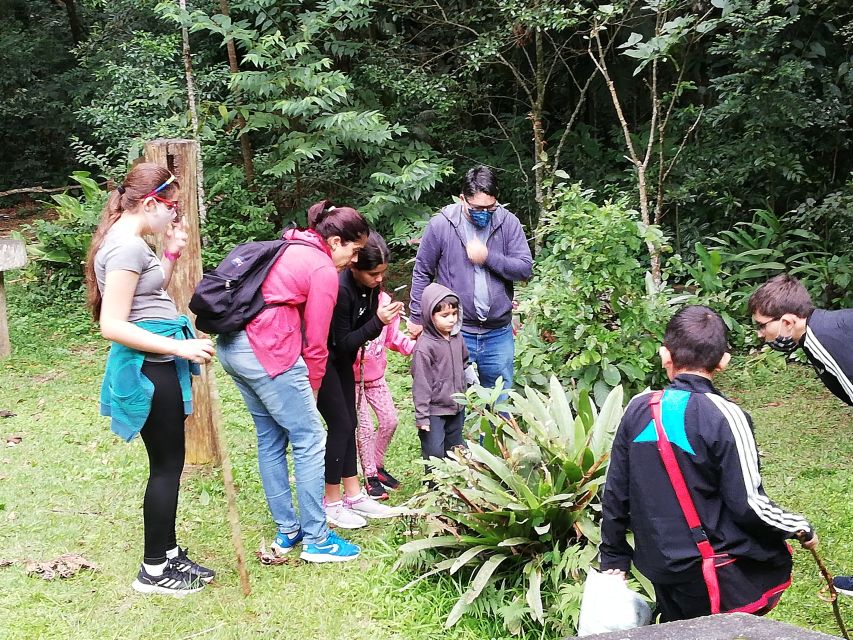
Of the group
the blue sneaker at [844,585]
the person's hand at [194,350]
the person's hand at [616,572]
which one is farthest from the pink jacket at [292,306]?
the blue sneaker at [844,585]

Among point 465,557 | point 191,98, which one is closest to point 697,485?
point 465,557

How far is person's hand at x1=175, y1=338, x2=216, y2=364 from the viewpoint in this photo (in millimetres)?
3473

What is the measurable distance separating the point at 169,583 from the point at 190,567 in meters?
0.12

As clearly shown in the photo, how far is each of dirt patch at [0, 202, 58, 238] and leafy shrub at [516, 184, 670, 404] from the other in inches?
418

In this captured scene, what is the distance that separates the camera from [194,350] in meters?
3.49

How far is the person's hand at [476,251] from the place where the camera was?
482cm

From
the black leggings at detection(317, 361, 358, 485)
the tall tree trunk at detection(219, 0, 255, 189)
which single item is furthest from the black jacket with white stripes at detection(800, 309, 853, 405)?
the tall tree trunk at detection(219, 0, 255, 189)

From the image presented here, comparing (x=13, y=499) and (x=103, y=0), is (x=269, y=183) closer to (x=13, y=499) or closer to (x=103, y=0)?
(x=103, y=0)

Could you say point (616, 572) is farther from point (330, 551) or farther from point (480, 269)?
point (480, 269)

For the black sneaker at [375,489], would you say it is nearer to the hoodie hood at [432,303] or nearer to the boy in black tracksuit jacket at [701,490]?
the hoodie hood at [432,303]

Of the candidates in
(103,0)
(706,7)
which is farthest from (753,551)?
(103,0)

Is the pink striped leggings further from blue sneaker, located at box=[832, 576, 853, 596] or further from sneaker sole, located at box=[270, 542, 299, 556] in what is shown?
blue sneaker, located at box=[832, 576, 853, 596]

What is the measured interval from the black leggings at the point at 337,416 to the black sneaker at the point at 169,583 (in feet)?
2.91

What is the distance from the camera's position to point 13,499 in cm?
489
